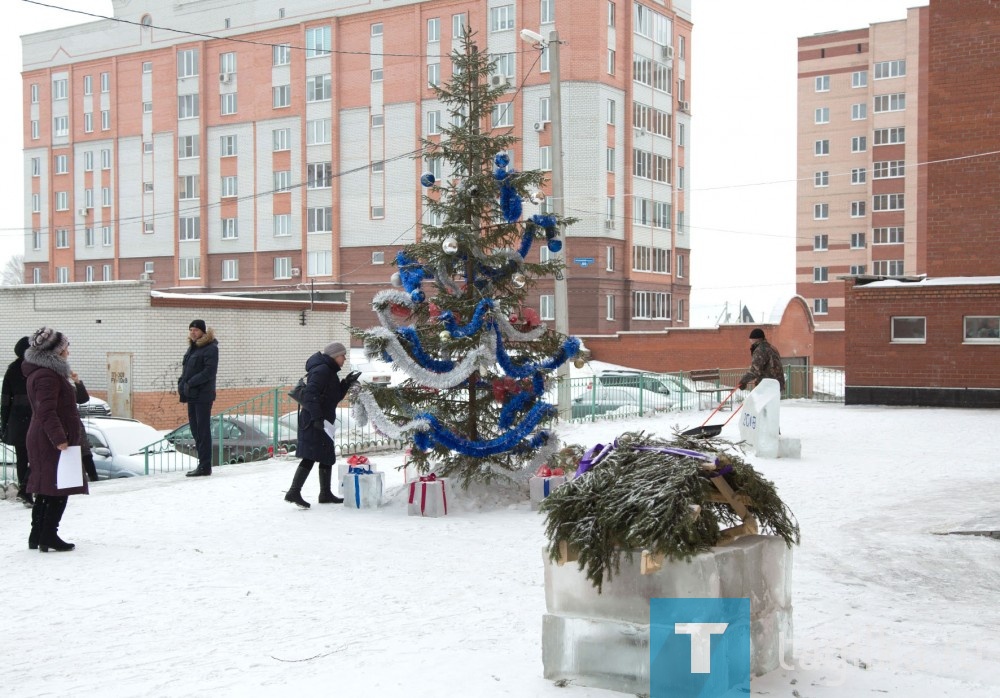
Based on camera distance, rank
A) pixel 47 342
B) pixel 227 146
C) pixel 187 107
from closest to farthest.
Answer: pixel 47 342 < pixel 227 146 < pixel 187 107

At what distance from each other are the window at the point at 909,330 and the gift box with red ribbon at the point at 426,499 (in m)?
19.1

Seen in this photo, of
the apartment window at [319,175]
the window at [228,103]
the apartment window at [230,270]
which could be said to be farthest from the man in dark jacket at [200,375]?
the window at [228,103]

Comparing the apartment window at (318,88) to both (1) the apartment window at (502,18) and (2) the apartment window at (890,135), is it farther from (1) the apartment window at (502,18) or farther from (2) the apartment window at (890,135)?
(2) the apartment window at (890,135)

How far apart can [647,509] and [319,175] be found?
56.0 meters

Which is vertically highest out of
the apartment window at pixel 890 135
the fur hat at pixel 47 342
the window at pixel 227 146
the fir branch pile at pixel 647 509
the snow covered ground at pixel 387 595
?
the apartment window at pixel 890 135

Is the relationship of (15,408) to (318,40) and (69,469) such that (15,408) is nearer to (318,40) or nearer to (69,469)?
(69,469)

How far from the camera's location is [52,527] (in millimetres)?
8672

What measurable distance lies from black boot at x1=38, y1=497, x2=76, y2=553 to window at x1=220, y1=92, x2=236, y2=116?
56.0 m

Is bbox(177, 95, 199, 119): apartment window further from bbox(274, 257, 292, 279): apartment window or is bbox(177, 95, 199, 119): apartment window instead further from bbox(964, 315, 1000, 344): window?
bbox(964, 315, 1000, 344): window

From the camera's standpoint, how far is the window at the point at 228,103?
61281mm

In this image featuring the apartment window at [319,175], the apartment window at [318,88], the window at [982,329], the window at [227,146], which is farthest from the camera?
the window at [227,146]

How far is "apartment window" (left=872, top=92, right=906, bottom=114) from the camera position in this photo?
70.6 meters

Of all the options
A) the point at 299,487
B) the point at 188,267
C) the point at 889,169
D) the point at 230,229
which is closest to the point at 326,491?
the point at 299,487

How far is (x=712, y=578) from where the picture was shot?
4.61m
